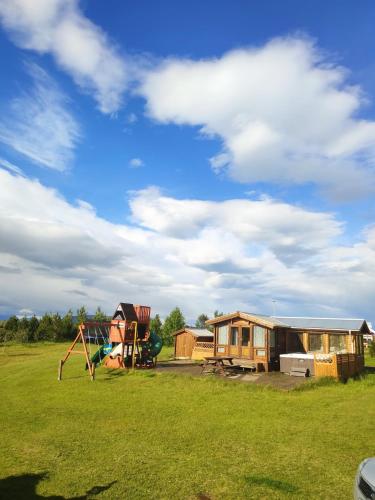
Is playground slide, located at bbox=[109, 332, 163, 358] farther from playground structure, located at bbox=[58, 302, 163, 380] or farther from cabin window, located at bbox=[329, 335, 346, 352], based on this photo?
cabin window, located at bbox=[329, 335, 346, 352]

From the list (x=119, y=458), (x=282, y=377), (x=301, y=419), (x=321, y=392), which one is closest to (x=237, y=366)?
(x=282, y=377)

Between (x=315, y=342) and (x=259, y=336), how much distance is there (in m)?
5.45

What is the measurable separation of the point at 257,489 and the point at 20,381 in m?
21.5

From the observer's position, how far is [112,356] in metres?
31.0

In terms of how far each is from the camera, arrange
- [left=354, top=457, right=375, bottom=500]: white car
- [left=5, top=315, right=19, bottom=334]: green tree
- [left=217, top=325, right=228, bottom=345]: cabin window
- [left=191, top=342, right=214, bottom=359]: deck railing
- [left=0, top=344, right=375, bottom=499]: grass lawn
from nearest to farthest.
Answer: [left=354, top=457, right=375, bottom=500]: white car < [left=0, top=344, right=375, bottom=499]: grass lawn < [left=217, top=325, right=228, bottom=345]: cabin window < [left=191, top=342, right=214, bottom=359]: deck railing < [left=5, top=315, right=19, bottom=334]: green tree

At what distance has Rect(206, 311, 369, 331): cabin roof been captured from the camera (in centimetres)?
3028

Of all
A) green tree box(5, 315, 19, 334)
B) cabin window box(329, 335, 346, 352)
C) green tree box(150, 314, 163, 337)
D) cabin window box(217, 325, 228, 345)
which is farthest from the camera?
green tree box(5, 315, 19, 334)

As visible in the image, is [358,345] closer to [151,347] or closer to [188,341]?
[188,341]

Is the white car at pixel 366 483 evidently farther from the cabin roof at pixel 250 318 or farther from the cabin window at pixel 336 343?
the cabin window at pixel 336 343

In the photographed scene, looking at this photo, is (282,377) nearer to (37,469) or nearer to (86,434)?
(86,434)

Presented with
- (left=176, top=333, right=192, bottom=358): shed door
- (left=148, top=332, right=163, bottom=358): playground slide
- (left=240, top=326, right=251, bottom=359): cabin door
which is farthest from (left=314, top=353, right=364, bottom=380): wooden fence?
(left=176, top=333, right=192, bottom=358): shed door

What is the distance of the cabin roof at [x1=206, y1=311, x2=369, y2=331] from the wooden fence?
4.98m

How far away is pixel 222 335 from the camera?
32.1 meters

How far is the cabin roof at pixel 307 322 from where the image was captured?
99.3 ft
